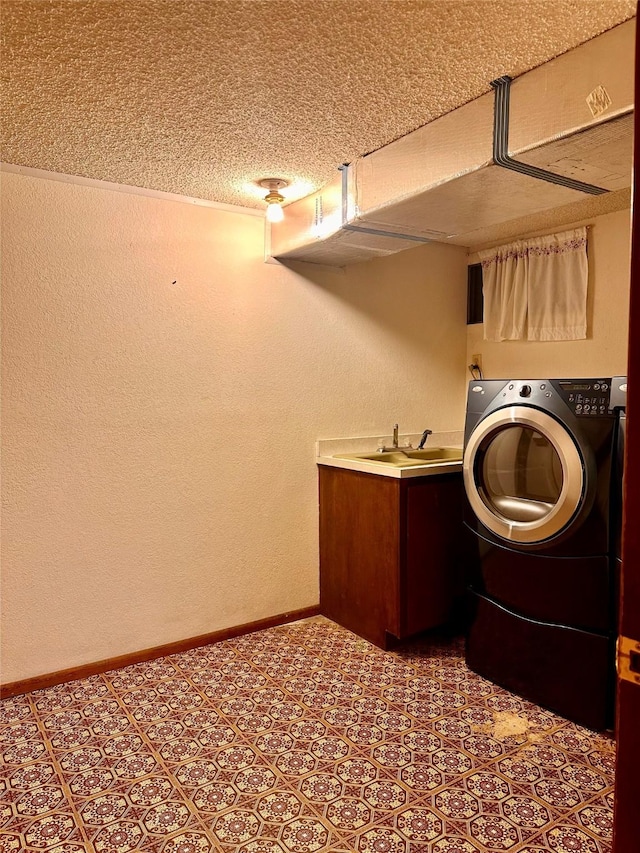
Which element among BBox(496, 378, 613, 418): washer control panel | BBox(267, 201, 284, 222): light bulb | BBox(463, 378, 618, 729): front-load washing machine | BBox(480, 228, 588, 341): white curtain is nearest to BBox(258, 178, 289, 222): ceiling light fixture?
BBox(267, 201, 284, 222): light bulb

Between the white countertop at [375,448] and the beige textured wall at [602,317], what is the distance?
2.36 feet

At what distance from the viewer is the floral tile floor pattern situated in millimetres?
1671

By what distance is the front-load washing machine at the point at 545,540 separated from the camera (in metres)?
2.15

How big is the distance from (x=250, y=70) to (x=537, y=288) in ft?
7.70

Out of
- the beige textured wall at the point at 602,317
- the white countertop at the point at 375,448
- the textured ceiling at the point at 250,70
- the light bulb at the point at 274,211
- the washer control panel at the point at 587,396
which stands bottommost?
the white countertop at the point at 375,448

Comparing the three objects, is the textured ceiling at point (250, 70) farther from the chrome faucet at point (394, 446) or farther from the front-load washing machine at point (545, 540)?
the chrome faucet at point (394, 446)

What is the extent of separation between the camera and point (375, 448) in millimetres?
3562

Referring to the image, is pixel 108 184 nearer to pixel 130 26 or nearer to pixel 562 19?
pixel 130 26

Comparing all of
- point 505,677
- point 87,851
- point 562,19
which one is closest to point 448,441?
point 505,677

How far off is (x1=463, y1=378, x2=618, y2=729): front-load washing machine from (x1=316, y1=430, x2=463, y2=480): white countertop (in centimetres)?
25

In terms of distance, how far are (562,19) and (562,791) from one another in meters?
2.26

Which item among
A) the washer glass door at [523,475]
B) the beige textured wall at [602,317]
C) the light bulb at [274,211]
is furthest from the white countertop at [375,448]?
the light bulb at [274,211]

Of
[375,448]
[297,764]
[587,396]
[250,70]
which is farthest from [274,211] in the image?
[297,764]

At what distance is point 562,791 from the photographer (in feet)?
6.05
